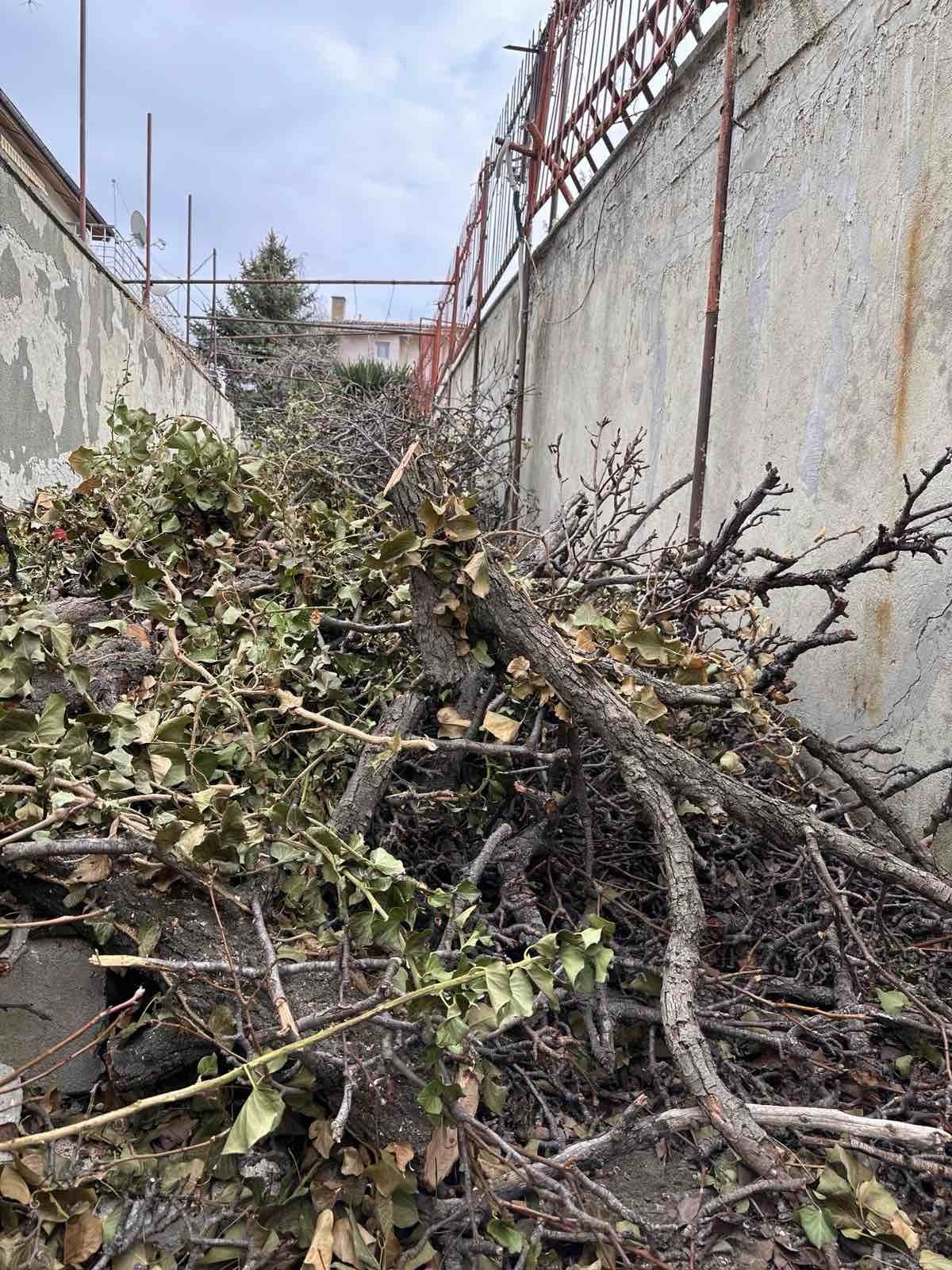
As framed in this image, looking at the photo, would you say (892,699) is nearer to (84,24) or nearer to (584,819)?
(584,819)

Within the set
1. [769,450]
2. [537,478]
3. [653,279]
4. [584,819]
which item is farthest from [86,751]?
[537,478]

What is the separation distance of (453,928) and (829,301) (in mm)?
2230

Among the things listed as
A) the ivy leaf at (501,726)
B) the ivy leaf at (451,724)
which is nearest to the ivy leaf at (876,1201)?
the ivy leaf at (501,726)

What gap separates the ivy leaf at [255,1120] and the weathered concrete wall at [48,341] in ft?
9.13

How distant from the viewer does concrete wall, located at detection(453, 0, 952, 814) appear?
2.05 m

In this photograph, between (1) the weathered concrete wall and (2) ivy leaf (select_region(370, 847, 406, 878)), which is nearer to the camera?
(2) ivy leaf (select_region(370, 847, 406, 878))

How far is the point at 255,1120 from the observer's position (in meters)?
0.87

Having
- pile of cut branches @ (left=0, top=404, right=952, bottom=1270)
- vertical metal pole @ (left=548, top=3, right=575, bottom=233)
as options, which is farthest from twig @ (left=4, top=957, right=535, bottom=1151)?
vertical metal pole @ (left=548, top=3, right=575, bottom=233)

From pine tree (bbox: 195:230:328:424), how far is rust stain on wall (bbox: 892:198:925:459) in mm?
7388

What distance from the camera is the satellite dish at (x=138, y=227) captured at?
8.64 m

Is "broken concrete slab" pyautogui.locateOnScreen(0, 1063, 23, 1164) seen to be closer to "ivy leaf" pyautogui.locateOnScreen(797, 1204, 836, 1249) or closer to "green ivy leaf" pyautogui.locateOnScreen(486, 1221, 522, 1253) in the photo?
"green ivy leaf" pyautogui.locateOnScreen(486, 1221, 522, 1253)

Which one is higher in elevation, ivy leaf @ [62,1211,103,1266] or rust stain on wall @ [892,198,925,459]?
rust stain on wall @ [892,198,925,459]

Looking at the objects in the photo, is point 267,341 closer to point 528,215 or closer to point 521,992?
point 528,215

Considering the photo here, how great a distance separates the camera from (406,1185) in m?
1.07
